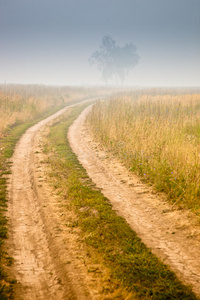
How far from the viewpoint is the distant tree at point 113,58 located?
245 ft

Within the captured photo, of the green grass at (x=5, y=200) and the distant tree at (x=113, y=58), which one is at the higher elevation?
the distant tree at (x=113, y=58)

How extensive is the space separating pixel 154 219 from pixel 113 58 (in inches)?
3072

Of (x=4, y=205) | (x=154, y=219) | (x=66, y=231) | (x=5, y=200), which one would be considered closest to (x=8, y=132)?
(x=5, y=200)

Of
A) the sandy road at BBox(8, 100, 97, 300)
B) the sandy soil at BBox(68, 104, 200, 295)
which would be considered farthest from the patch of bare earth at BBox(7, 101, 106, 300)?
the sandy soil at BBox(68, 104, 200, 295)

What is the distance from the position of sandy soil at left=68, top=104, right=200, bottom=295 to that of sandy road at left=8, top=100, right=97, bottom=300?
155 centimetres

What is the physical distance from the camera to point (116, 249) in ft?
13.1

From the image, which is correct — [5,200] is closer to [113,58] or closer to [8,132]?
[8,132]

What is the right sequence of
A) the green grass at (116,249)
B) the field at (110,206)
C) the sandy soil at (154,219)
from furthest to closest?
the sandy soil at (154,219), the field at (110,206), the green grass at (116,249)

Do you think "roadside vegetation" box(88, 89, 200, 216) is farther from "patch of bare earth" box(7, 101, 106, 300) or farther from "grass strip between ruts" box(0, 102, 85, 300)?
"grass strip between ruts" box(0, 102, 85, 300)

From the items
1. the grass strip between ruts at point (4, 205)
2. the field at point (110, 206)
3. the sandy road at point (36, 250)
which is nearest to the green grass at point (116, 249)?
the field at point (110, 206)

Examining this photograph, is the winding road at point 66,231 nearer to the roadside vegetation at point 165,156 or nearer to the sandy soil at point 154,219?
the sandy soil at point 154,219

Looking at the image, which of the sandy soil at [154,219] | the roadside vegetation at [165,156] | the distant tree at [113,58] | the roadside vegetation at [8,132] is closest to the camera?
the roadside vegetation at [8,132]

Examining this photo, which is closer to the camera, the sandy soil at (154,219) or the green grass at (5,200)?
the green grass at (5,200)

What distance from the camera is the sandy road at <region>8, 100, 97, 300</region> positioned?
3143mm
